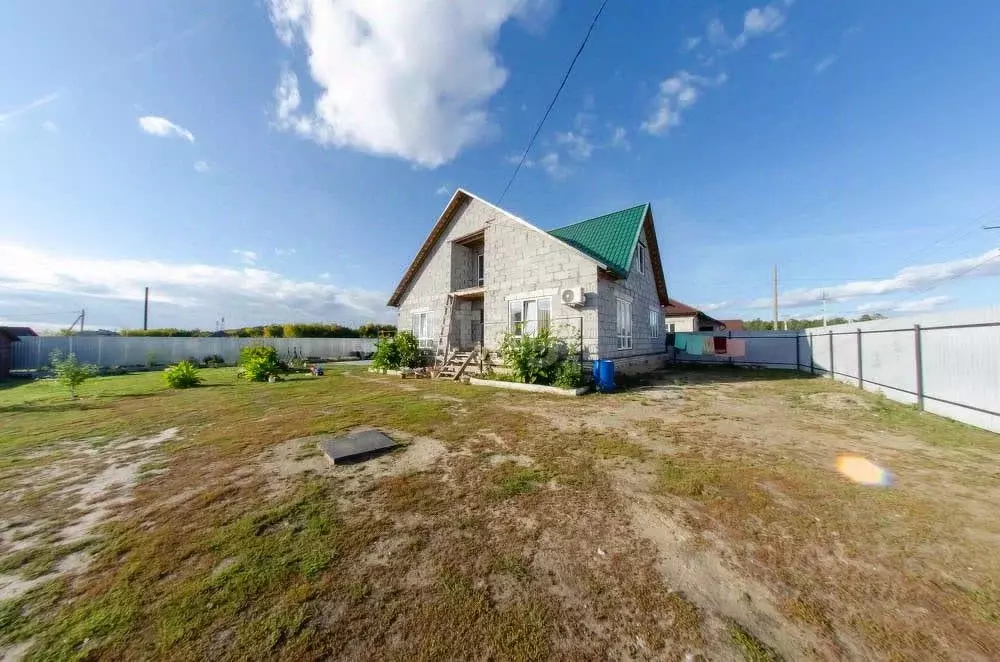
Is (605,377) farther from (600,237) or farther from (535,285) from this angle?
(600,237)

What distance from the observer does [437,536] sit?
2.90 metres

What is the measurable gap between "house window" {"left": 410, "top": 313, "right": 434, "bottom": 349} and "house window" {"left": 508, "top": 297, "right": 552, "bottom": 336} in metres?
5.21

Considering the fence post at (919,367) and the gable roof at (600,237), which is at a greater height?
the gable roof at (600,237)

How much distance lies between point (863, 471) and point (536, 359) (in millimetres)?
7381

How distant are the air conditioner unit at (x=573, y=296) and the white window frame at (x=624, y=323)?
2582mm

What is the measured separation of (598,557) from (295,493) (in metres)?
3.25

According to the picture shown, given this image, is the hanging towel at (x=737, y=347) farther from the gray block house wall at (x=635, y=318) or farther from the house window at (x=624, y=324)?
the house window at (x=624, y=324)

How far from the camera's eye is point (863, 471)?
4.22 metres

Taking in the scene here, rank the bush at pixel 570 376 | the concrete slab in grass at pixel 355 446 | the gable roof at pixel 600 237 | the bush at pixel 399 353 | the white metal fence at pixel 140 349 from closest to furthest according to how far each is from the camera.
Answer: the concrete slab in grass at pixel 355 446, the bush at pixel 570 376, the gable roof at pixel 600 237, the bush at pixel 399 353, the white metal fence at pixel 140 349

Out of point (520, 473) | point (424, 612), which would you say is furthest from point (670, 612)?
point (520, 473)

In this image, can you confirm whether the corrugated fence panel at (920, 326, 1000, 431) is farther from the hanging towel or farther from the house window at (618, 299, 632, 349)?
the hanging towel

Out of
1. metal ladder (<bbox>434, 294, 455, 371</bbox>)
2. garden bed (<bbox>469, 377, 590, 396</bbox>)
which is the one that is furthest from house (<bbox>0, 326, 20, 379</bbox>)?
garden bed (<bbox>469, 377, 590, 396</bbox>)

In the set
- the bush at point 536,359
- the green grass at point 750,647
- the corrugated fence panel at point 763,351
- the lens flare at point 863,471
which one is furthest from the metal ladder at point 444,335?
the corrugated fence panel at point 763,351

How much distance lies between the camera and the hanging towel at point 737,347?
18266 millimetres
